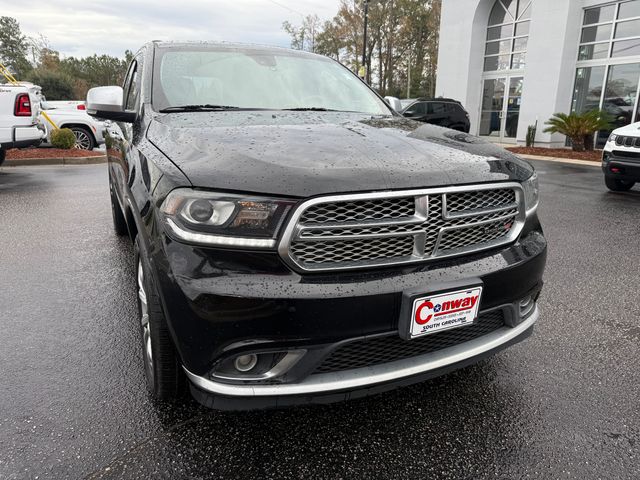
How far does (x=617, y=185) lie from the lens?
8.34m

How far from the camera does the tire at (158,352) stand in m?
1.80

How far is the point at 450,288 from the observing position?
1.73 metres

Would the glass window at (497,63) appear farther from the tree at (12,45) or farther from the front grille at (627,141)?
the tree at (12,45)

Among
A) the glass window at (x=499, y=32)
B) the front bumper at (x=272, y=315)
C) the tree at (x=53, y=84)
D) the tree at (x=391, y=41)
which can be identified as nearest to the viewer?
the front bumper at (x=272, y=315)

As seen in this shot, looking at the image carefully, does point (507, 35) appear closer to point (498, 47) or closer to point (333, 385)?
point (498, 47)

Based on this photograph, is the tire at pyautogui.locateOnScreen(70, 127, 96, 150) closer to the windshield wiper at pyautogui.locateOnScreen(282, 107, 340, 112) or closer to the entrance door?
the windshield wiper at pyautogui.locateOnScreen(282, 107, 340, 112)

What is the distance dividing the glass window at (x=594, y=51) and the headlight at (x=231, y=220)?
1792 cm

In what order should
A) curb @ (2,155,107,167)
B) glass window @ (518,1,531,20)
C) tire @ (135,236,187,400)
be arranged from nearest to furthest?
tire @ (135,236,187,400) < curb @ (2,155,107,167) < glass window @ (518,1,531,20)

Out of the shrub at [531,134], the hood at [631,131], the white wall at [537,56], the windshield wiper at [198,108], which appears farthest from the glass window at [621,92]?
the windshield wiper at [198,108]

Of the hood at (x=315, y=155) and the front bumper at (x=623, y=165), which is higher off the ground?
the hood at (x=315, y=155)

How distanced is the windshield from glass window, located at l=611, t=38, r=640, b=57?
15466 mm

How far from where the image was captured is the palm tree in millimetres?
13930

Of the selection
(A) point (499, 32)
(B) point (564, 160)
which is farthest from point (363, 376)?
(A) point (499, 32)

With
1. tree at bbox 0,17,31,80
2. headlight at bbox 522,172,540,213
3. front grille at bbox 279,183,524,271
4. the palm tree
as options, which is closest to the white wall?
the palm tree
